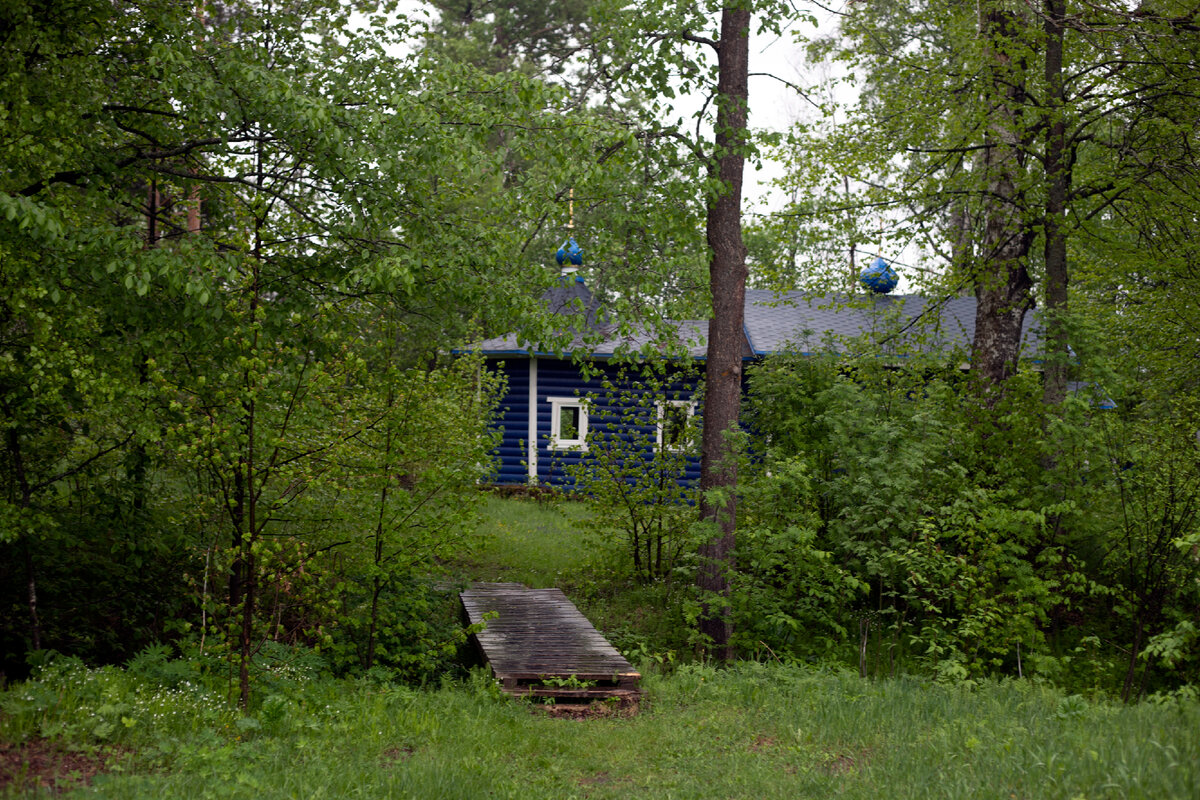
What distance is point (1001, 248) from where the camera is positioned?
12.0 metres

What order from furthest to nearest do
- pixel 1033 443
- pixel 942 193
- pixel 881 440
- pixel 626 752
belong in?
1. pixel 942 193
2. pixel 1033 443
3. pixel 881 440
4. pixel 626 752

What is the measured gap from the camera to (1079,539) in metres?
9.83

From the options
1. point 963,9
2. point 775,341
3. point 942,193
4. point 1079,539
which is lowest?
point 1079,539

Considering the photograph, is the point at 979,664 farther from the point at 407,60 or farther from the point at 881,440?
the point at 407,60

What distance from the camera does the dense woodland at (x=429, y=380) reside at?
264 inches

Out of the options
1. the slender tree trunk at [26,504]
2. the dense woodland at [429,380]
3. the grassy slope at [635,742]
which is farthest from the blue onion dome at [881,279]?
the slender tree trunk at [26,504]

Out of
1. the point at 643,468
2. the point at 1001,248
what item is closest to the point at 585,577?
the point at 643,468

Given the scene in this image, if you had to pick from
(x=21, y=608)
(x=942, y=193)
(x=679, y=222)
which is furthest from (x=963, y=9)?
(x=21, y=608)

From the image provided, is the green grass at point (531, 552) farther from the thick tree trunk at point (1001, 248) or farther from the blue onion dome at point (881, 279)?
the blue onion dome at point (881, 279)

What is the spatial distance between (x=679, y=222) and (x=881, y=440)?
295 cm

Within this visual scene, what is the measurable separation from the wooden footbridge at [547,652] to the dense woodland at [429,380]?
0.65 m

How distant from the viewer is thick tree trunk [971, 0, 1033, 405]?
1139 cm

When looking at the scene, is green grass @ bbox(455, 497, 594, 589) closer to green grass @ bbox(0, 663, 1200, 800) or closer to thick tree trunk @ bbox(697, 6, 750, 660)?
thick tree trunk @ bbox(697, 6, 750, 660)

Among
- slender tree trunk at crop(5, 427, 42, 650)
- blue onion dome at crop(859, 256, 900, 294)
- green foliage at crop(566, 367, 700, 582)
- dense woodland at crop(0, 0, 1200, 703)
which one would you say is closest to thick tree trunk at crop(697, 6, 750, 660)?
dense woodland at crop(0, 0, 1200, 703)
